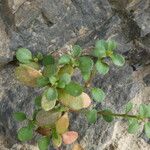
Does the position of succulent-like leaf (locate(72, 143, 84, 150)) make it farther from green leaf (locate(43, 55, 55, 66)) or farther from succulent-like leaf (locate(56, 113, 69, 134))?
green leaf (locate(43, 55, 55, 66))

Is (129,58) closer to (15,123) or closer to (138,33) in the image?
(138,33)

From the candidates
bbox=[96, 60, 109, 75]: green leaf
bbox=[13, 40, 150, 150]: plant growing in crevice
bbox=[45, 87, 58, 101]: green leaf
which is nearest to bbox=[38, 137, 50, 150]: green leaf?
bbox=[13, 40, 150, 150]: plant growing in crevice

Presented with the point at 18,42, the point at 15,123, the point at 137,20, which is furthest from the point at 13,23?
the point at 137,20

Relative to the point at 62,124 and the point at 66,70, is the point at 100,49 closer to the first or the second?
the point at 66,70

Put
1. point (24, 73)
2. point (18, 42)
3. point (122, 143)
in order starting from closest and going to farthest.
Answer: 1. point (24, 73)
2. point (18, 42)
3. point (122, 143)

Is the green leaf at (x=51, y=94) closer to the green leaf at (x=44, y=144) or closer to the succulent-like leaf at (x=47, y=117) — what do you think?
the succulent-like leaf at (x=47, y=117)

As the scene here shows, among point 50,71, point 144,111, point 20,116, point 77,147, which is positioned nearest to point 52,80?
point 50,71

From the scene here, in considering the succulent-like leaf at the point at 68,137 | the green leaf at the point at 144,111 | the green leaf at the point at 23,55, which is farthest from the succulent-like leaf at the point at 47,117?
the green leaf at the point at 144,111
